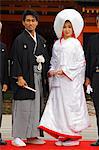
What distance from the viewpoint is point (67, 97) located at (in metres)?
5.73

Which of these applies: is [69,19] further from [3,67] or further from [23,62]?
[3,67]

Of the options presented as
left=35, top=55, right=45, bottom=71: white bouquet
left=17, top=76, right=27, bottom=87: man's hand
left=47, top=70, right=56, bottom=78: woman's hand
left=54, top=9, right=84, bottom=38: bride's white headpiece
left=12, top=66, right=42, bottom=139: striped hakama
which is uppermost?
left=54, top=9, right=84, bottom=38: bride's white headpiece

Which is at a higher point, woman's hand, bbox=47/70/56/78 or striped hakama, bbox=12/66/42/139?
woman's hand, bbox=47/70/56/78

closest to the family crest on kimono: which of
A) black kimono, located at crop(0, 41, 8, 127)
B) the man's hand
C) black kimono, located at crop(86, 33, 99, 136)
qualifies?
black kimono, located at crop(86, 33, 99, 136)

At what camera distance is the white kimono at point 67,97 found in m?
5.68

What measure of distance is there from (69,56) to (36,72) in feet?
1.62

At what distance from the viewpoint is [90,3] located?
1348 cm

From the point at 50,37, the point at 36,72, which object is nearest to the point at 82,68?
the point at 36,72

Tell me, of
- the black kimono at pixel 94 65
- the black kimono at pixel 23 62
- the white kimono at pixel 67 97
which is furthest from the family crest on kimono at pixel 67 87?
the black kimono at pixel 23 62

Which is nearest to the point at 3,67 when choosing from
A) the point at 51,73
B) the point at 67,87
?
the point at 51,73

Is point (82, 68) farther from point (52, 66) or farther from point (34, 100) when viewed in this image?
point (34, 100)

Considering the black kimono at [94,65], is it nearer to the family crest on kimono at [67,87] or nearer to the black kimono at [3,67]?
the family crest on kimono at [67,87]

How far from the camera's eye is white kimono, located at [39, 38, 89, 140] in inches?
224

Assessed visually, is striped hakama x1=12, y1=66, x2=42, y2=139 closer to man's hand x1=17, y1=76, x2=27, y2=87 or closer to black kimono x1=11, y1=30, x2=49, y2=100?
black kimono x1=11, y1=30, x2=49, y2=100
